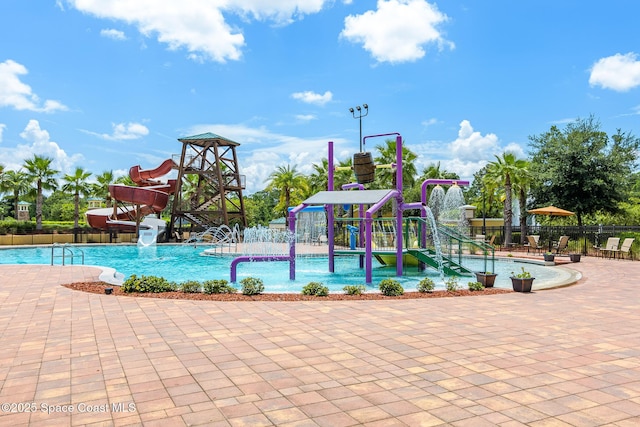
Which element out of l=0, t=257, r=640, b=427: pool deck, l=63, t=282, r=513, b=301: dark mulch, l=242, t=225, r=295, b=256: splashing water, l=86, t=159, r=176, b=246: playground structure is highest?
l=86, t=159, r=176, b=246: playground structure

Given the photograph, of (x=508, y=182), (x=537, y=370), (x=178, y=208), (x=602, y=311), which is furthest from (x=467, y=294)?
(x=178, y=208)

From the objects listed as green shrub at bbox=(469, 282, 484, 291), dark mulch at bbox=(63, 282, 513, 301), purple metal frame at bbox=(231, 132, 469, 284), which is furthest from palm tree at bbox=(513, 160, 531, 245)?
dark mulch at bbox=(63, 282, 513, 301)

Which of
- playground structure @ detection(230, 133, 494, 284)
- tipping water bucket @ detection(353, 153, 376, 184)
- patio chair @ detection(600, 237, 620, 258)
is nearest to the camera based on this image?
playground structure @ detection(230, 133, 494, 284)

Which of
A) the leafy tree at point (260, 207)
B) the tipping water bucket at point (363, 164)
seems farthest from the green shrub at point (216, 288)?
the leafy tree at point (260, 207)

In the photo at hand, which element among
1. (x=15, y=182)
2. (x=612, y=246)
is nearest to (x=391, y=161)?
(x=612, y=246)

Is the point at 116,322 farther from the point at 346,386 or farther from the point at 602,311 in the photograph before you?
the point at 602,311

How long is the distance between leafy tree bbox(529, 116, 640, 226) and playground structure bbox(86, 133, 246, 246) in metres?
24.2

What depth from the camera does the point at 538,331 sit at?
7.44 m

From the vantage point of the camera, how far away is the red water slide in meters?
36.4

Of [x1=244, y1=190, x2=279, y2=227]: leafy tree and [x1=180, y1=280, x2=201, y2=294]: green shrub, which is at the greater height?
[x1=244, y1=190, x2=279, y2=227]: leafy tree

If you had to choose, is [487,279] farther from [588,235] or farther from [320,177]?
[320,177]

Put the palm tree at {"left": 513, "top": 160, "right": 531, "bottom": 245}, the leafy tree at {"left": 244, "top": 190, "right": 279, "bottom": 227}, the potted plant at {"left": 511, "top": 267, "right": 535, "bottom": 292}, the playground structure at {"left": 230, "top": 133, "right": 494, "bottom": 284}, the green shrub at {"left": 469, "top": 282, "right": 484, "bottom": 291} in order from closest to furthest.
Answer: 1. the potted plant at {"left": 511, "top": 267, "right": 535, "bottom": 292}
2. the green shrub at {"left": 469, "top": 282, "right": 484, "bottom": 291}
3. the playground structure at {"left": 230, "top": 133, "right": 494, "bottom": 284}
4. the palm tree at {"left": 513, "top": 160, "right": 531, "bottom": 245}
5. the leafy tree at {"left": 244, "top": 190, "right": 279, "bottom": 227}

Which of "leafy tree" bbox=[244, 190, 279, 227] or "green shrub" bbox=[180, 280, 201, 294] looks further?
"leafy tree" bbox=[244, 190, 279, 227]

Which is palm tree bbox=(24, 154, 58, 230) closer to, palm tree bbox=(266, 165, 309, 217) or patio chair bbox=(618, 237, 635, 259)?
palm tree bbox=(266, 165, 309, 217)
